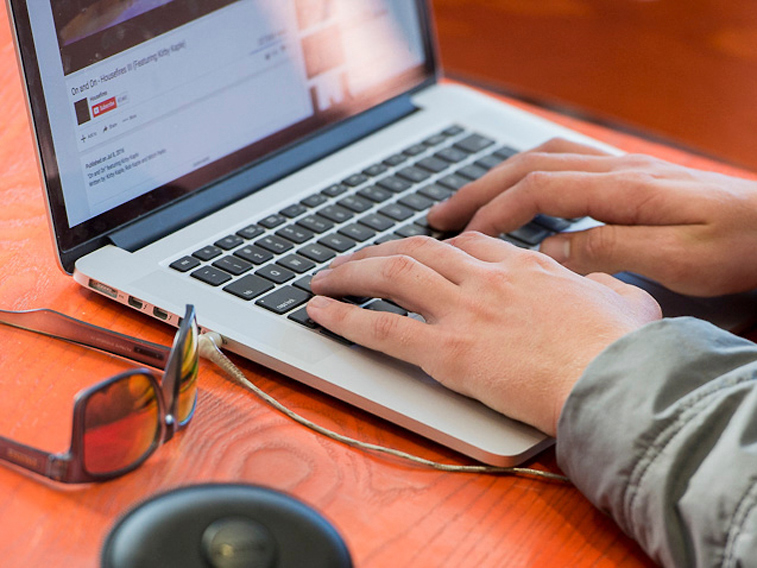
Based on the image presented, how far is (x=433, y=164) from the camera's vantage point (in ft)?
3.12

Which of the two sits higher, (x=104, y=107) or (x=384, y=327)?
(x=104, y=107)

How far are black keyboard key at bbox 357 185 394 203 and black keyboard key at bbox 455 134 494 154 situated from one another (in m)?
0.14

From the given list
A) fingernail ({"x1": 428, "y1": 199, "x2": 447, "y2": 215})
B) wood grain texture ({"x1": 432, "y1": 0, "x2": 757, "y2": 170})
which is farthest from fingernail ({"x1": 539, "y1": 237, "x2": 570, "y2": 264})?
wood grain texture ({"x1": 432, "y1": 0, "x2": 757, "y2": 170})

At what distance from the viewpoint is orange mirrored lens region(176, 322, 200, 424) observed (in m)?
0.58

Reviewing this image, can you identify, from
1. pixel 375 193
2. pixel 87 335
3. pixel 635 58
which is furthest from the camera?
pixel 635 58

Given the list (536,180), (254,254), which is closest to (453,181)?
(536,180)

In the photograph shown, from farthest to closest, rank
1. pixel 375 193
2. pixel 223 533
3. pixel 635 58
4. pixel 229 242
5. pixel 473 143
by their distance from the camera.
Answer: pixel 635 58 → pixel 473 143 → pixel 375 193 → pixel 229 242 → pixel 223 533

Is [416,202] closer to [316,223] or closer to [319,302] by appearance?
[316,223]

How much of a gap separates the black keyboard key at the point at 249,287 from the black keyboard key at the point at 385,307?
0.27ft

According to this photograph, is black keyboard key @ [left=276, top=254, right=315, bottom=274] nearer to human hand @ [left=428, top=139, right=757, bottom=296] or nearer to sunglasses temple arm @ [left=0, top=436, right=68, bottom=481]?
human hand @ [left=428, top=139, right=757, bottom=296]

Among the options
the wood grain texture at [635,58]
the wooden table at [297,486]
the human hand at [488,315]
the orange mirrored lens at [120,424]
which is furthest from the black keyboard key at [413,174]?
the wood grain texture at [635,58]

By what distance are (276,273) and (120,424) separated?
0.75 ft

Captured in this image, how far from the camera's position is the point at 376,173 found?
3.03 feet

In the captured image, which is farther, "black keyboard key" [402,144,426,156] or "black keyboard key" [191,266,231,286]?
"black keyboard key" [402,144,426,156]
